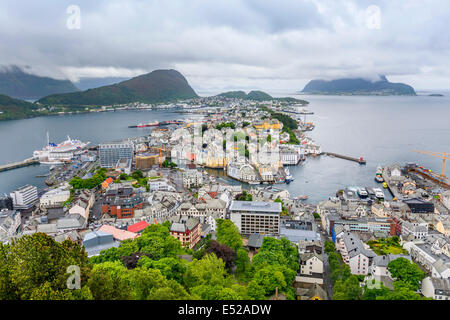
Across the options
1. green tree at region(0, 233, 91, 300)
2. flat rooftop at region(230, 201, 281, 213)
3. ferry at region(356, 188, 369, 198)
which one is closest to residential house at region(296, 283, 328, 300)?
flat rooftop at region(230, 201, 281, 213)

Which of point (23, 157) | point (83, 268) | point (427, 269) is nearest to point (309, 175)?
point (427, 269)

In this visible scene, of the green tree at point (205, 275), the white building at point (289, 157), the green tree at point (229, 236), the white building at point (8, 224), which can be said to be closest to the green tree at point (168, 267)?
the green tree at point (205, 275)

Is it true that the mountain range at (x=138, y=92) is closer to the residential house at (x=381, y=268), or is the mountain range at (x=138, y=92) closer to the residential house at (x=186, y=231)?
the residential house at (x=186, y=231)

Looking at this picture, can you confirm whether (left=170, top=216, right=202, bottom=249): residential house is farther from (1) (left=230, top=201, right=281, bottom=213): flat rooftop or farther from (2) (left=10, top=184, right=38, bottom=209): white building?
(2) (left=10, top=184, right=38, bottom=209): white building

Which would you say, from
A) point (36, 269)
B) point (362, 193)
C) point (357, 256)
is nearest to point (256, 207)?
point (357, 256)

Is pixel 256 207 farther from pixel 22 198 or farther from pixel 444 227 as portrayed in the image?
pixel 22 198

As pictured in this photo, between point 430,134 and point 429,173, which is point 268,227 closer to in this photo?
point 429,173
